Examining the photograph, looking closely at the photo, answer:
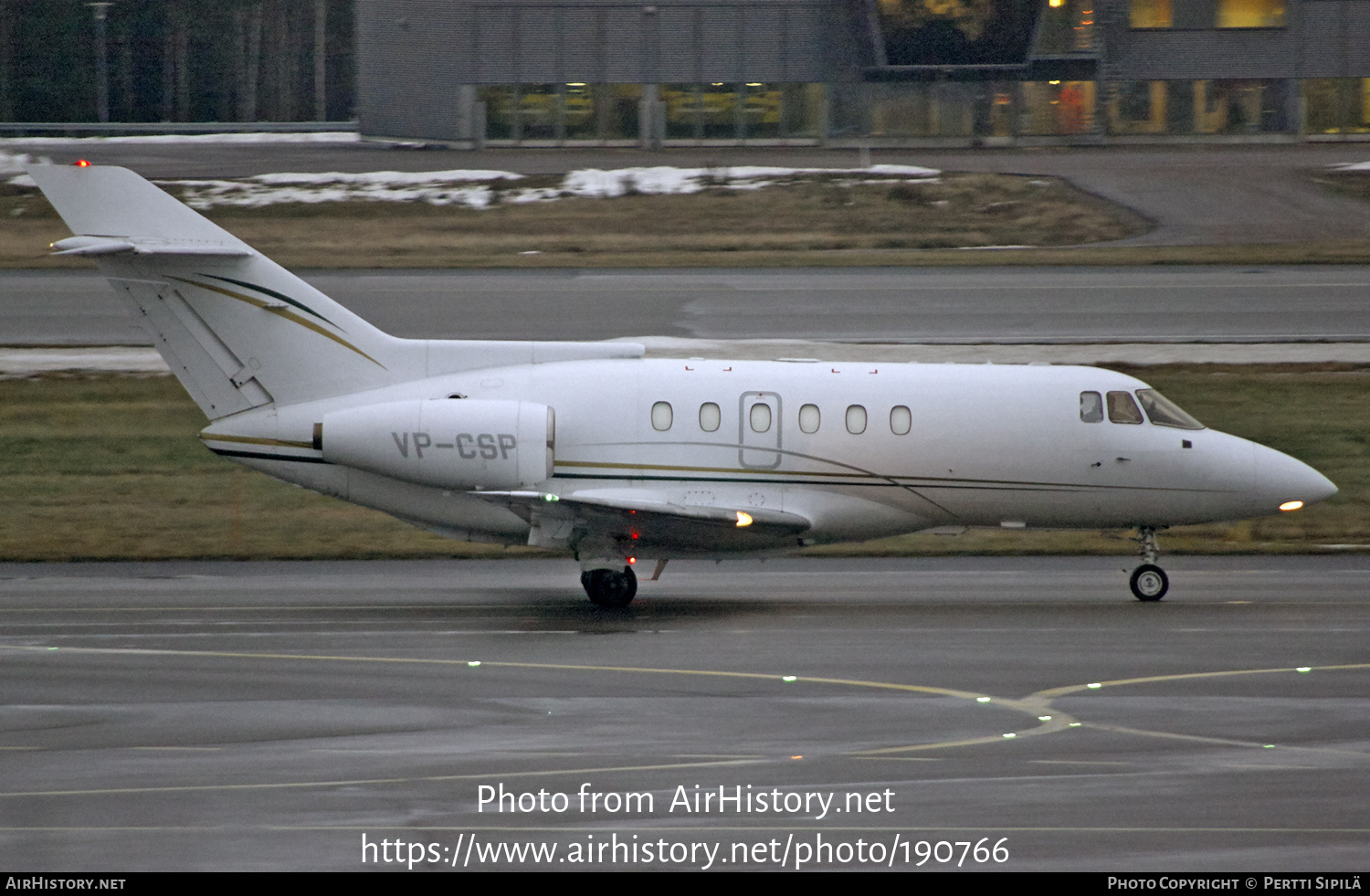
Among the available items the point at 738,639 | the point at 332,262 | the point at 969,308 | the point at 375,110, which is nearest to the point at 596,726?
the point at 738,639

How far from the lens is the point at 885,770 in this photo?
1112 cm

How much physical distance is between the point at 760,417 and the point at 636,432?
141cm

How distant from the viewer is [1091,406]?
17953mm

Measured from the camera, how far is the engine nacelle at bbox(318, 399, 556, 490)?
56.4 feet

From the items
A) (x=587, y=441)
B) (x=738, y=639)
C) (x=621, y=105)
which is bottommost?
(x=738, y=639)

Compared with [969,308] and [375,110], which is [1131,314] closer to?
[969,308]

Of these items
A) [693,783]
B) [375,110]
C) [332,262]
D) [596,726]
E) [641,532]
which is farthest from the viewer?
[375,110]

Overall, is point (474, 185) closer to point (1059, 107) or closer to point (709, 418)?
point (1059, 107)

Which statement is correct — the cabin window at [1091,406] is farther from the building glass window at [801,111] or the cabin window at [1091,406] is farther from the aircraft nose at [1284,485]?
the building glass window at [801,111]

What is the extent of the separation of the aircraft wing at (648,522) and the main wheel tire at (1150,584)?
153 inches

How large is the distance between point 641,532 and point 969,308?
19.7m

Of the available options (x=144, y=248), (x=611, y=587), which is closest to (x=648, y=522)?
(x=611, y=587)

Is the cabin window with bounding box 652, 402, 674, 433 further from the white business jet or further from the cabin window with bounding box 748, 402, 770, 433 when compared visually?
the cabin window with bounding box 748, 402, 770, 433

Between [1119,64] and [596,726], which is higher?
[1119,64]
